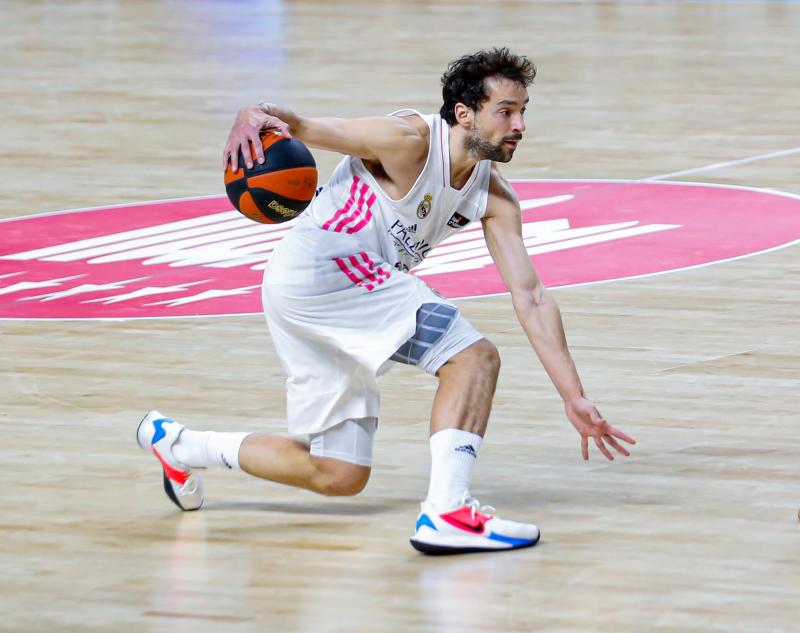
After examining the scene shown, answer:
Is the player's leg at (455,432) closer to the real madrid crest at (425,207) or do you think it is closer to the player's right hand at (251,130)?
the real madrid crest at (425,207)

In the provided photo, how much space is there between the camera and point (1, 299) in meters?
8.36

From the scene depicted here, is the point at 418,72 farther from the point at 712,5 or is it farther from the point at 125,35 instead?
the point at 712,5

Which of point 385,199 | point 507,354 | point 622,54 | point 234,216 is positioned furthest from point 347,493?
point 622,54

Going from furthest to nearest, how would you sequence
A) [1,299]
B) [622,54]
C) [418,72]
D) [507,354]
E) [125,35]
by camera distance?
[125,35] < [622,54] < [418,72] < [1,299] < [507,354]

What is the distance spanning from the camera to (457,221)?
206 inches

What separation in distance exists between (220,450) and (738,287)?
3823 mm

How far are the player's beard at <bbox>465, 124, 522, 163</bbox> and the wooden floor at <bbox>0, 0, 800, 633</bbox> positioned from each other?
1018 mm

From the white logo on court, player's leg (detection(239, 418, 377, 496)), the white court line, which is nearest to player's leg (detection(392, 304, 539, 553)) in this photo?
player's leg (detection(239, 418, 377, 496))

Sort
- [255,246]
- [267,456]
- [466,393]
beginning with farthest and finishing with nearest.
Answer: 1. [255,246]
2. [267,456]
3. [466,393]

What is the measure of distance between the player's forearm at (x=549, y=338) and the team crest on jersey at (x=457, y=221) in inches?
10.4

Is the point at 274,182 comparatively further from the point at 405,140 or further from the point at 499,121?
the point at 499,121

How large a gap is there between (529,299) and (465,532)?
730 mm

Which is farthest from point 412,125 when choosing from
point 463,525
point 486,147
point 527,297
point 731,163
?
point 731,163

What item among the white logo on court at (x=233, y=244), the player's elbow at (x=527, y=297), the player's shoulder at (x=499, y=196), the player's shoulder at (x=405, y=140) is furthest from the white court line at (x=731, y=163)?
the player's shoulder at (x=405, y=140)
